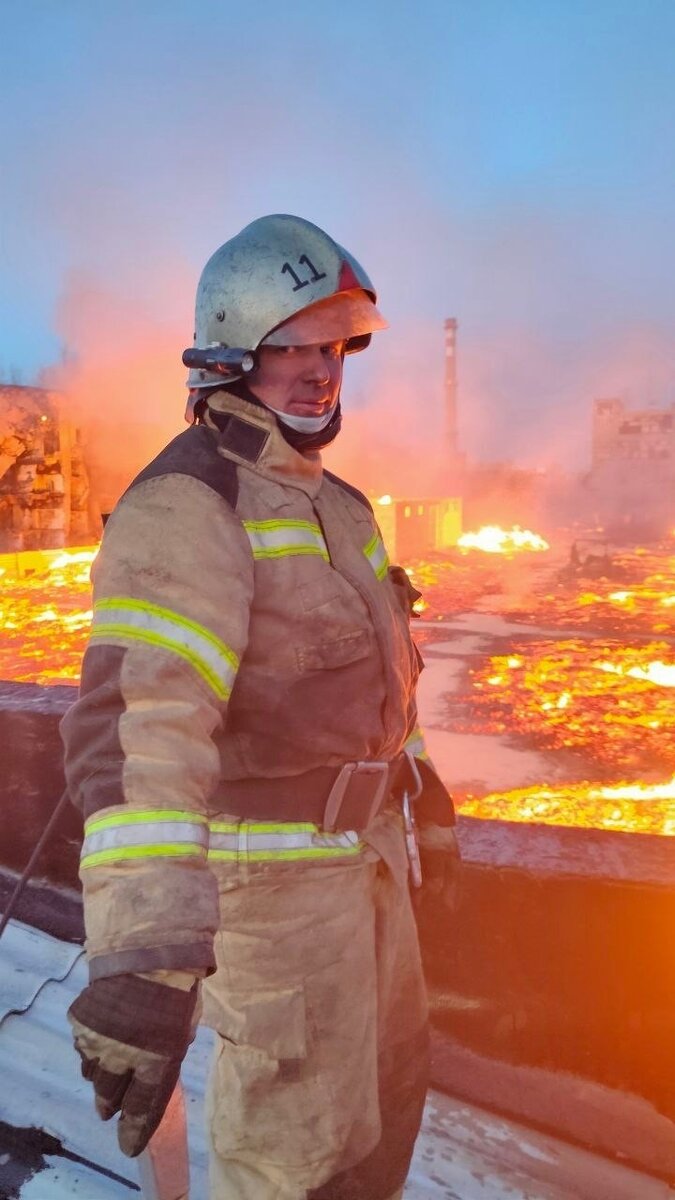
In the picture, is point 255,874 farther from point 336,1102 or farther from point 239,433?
point 239,433

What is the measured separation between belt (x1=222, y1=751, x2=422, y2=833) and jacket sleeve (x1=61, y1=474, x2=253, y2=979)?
22cm

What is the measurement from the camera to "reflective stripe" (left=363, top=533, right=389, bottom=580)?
183 centimetres

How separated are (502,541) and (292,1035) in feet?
98.5

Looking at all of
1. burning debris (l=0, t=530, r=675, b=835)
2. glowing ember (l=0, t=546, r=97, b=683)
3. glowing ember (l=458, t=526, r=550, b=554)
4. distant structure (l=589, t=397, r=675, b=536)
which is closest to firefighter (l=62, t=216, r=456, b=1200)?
burning debris (l=0, t=530, r=675, b=835)

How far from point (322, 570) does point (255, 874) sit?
0.62m

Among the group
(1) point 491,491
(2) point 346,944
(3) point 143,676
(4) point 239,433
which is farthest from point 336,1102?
(1) point 491,491

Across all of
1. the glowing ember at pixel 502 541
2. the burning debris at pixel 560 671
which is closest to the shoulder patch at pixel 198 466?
the burning debris at pixel 560 671

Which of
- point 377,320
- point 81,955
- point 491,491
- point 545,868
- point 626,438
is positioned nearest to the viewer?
point 377,320

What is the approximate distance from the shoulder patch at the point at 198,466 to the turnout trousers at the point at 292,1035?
2.28 feet

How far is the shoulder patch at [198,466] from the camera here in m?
1.48

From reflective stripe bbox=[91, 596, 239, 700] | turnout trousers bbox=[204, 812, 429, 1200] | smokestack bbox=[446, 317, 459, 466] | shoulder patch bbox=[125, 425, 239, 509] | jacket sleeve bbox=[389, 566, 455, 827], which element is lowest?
turnout trousers bbox=[204, 812, 429, 1200]

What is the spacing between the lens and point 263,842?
151 cm

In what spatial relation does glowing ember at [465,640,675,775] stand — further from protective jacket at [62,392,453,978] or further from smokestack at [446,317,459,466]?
smokestack at [446,317,459,466]

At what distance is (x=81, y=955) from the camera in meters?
2.75
